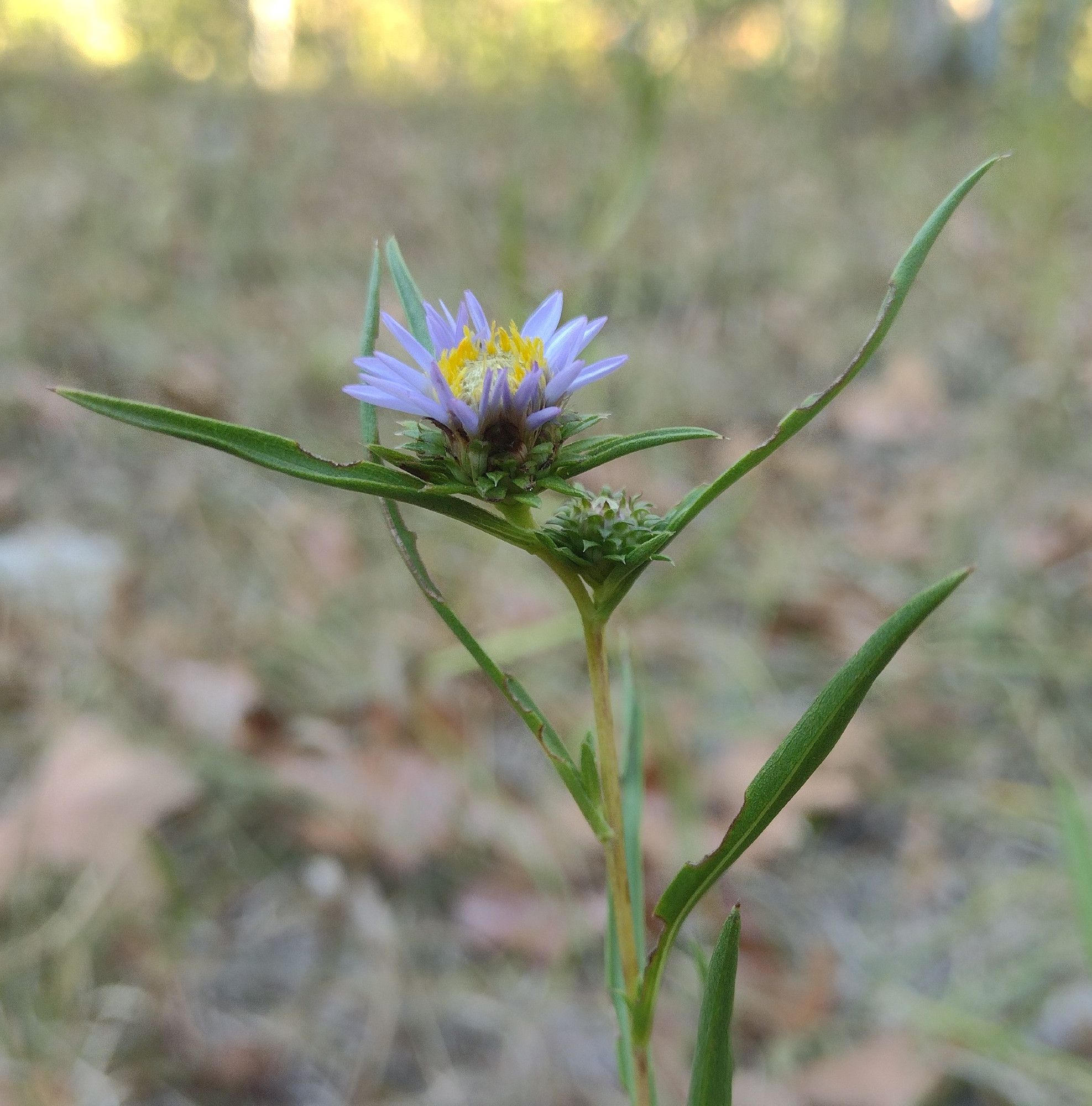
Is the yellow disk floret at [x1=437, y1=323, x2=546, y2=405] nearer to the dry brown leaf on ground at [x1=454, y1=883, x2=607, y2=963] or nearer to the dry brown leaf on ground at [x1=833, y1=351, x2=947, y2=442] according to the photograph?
the dry brown leaf on ground at [x1=454, y1=883, x2=607, y2=963]

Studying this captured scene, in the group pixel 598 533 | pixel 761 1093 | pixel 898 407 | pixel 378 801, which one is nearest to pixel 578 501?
pixel 598 533

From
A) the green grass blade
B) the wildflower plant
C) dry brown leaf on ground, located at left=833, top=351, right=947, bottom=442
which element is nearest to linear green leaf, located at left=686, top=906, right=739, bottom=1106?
the wildflower plant

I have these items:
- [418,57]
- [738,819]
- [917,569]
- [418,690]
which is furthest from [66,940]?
[418,57]

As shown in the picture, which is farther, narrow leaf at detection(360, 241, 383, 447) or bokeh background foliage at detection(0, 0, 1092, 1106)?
bokeh background foliage at detection(0, 0, 1092, 1106)

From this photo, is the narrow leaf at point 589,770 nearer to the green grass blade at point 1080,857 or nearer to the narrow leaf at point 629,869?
the narrow leaf at point 629,869

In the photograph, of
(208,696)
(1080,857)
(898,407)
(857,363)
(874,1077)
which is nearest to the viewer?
(857,363)

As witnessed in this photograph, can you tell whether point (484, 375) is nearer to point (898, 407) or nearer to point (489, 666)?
point (489, 666)
